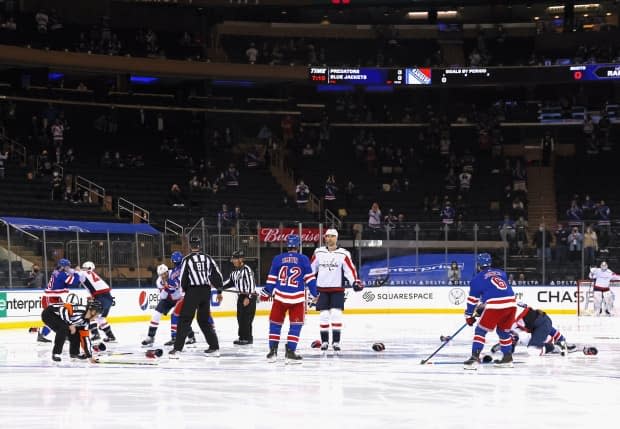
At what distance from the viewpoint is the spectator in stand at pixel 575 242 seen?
30.8m

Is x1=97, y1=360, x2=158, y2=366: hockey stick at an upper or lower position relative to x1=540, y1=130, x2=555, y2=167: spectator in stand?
lower

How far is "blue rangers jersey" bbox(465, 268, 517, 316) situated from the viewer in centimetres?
1402

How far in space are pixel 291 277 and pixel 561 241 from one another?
57.4 feet

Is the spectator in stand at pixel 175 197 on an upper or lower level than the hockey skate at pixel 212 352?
upper

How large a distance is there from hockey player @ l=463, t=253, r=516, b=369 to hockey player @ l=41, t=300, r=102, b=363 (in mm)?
4939

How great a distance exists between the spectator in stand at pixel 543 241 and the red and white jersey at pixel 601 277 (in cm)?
140

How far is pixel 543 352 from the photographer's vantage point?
16.2 meters

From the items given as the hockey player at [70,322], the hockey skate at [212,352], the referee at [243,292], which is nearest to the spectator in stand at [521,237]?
the referee at [243,292]

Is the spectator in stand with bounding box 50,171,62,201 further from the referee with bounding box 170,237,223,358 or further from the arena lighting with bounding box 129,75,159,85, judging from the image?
the referee with bounding box 170,237,223,358

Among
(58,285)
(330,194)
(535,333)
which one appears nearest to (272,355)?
(535,333)

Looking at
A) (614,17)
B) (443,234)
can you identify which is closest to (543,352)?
(443,234)

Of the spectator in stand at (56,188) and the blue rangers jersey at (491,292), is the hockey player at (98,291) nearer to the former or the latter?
the blue rangers jersey at (491,292)

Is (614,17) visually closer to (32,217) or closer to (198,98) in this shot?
(198,98)

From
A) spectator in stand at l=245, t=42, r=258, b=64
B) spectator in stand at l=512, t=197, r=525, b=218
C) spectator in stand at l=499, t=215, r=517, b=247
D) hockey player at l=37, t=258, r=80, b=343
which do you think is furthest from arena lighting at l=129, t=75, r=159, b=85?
hockey player at l=37, t=258, r=80, b=343
